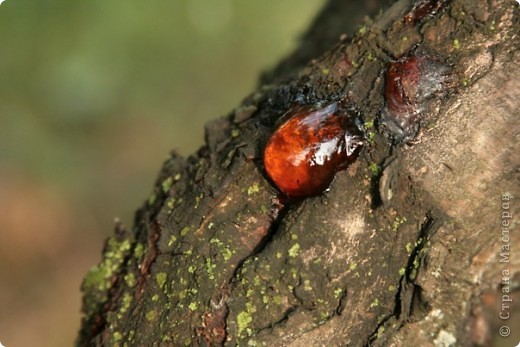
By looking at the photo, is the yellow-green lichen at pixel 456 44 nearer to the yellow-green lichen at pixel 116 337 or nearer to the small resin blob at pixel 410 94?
the small resin blob at pixel 410 94

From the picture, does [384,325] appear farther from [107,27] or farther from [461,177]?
[107,27]

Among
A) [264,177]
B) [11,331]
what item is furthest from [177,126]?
[264,177]

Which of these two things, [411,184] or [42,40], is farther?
[42,40]

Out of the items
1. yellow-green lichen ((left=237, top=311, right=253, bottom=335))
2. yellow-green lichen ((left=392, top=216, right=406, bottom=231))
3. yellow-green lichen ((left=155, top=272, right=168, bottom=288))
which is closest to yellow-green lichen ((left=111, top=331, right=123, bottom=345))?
yellow-green lichen ((left=155, top=272, right=168, bottom=288))

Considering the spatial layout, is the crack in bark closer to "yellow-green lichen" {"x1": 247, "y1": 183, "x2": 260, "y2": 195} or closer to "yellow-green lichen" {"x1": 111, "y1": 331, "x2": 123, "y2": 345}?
"yellow-green lichen" {"x1": 247, "y1": 183, "x2": 260, "y2": 195}

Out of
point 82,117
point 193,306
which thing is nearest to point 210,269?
point 193,306

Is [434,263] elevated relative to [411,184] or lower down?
lower down

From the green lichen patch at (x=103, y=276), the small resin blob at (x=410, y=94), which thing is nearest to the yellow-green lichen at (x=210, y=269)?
the green lichen patch at (x=103, y=276)

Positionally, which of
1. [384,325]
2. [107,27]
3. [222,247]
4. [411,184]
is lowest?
[384,325]
